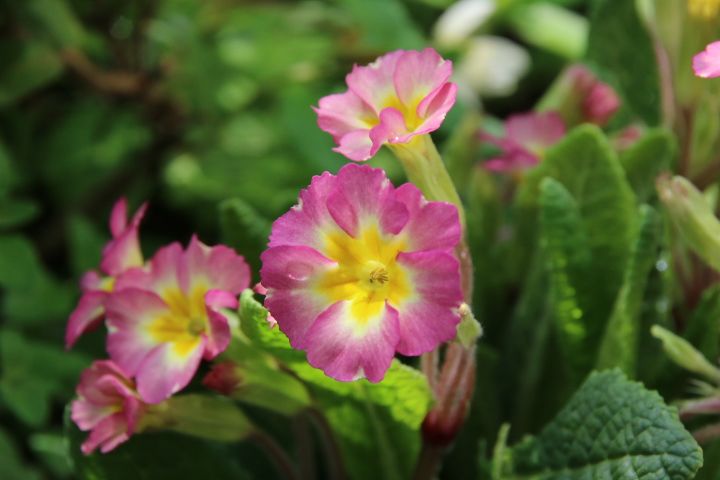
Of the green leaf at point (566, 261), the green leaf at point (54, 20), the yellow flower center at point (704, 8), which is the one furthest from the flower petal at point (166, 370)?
the green leaf at point (54, 20)

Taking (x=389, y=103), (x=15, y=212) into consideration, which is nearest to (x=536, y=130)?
(x=389, y=103)

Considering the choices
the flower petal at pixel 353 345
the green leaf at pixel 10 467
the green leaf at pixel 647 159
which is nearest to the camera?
the flower petal at pixel 353 345

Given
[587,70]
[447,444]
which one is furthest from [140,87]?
[447,444]

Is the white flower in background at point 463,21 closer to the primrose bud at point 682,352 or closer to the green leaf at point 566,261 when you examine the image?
the green leaf at point 566,261

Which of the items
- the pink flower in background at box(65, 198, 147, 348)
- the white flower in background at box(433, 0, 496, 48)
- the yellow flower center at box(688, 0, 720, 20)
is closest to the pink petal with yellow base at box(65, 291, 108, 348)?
the pink flower in background at box(65, 198, 147, 348)

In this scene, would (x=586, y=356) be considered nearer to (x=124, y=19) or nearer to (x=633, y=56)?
(x=633, y=56)

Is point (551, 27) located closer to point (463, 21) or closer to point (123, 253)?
point (463, 21)
